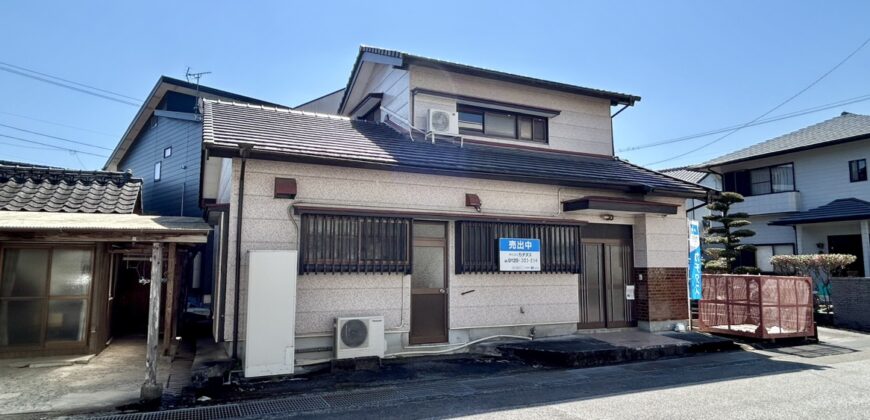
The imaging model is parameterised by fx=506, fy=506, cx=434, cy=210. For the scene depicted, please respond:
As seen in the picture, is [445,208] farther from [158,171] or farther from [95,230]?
[158,171]

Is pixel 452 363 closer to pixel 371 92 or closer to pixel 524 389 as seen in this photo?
pixel 524 389

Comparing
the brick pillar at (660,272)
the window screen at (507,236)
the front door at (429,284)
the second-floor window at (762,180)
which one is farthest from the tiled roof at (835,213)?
the front door at (429,284)

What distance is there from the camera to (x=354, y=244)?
27.9 ft

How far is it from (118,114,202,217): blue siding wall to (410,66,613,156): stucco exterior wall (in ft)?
32.3

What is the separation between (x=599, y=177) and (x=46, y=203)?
35.0 feet

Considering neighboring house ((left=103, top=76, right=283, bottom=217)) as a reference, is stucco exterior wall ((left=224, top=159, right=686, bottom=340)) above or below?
below

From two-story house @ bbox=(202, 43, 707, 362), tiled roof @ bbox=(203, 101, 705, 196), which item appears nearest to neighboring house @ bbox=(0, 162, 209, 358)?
two-story house @ bbox=(202, 43, 707, 362)

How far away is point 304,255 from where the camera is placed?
810 centimetres

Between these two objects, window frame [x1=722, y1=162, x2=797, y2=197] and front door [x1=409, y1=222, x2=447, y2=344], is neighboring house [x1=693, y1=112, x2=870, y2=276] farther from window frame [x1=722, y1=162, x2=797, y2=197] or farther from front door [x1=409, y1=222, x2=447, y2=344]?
front door [x1=409, y1=222, x2=447, y2=344]

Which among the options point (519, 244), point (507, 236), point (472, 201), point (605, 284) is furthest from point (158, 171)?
point (605, 284)

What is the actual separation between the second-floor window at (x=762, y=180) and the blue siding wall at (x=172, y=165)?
2292cm

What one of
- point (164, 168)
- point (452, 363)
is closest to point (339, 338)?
point (452, 363)

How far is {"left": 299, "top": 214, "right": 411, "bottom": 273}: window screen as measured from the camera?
820cm

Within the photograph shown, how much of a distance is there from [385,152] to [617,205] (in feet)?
16.0
